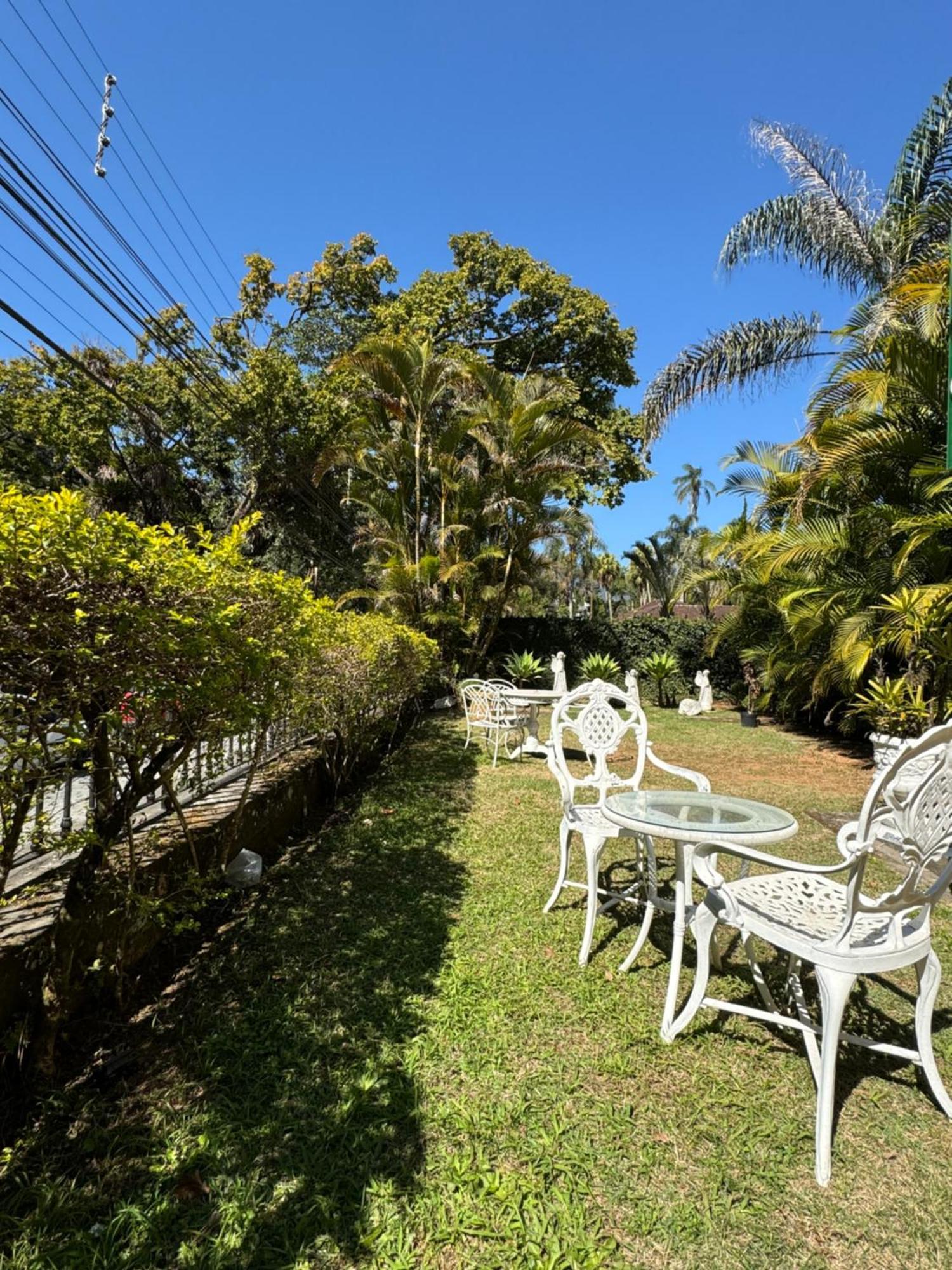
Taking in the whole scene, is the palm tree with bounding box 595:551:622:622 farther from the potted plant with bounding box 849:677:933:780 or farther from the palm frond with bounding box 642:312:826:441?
the potted plant with bounding box 849:677:933:780

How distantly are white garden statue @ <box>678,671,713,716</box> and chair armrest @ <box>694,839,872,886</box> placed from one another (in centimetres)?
1182

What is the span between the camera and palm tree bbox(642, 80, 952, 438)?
29.1ft

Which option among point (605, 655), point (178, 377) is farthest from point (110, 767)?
point (178, 377)

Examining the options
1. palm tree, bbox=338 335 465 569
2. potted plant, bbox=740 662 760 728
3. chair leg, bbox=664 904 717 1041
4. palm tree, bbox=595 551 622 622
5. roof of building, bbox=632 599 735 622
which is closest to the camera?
chair leg, bbox=664 904 717 1041

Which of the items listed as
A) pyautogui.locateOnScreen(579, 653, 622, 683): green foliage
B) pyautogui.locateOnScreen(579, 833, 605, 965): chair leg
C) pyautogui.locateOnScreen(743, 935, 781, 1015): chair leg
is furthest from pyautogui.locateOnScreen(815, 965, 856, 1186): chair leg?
pyautogui.locateOnScreen(579, 653, 622, 683): green foliage

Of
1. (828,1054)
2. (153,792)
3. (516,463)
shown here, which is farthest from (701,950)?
(516,463)

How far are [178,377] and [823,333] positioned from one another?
16362 mm

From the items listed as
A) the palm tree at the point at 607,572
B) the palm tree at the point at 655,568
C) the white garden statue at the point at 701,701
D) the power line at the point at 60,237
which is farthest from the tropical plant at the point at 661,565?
the power line at the point at 60,237

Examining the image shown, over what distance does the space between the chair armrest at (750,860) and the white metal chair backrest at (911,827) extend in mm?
36

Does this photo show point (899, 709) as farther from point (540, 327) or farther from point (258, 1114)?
point (540, 327)

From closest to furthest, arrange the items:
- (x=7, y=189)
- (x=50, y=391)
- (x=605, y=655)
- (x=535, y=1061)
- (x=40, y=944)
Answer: (x=40, y=944)
(x=535, y=1061)
(x=7, y=189)
(x=605, y=655)
(x=50, y=391)

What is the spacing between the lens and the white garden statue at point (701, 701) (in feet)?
45.2

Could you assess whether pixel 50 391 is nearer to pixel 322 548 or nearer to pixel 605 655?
pixel 322 548

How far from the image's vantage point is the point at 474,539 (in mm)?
13945
